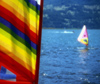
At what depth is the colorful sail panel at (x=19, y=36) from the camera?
2.35 feet

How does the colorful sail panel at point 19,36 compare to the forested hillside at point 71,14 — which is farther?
the forested hillside at point 71,14

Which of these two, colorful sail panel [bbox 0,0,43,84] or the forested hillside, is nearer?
colorful sail panel [bbox 0,0,43,84]

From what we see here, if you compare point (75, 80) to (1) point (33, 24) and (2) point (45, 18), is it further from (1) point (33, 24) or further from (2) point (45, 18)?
(2) point (45, 18)

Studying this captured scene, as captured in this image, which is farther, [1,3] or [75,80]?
[75,80]

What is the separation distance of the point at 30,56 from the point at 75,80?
9.90 m

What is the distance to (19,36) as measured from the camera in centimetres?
72

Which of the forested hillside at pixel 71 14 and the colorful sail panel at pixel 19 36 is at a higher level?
the colorful sail panel at pixel 19 36

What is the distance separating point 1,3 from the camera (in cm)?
72

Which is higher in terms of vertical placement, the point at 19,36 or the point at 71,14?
the point at 19,36

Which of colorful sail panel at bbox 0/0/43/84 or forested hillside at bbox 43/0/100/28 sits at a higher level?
colorful sail panel at bbox 0/0/43/84

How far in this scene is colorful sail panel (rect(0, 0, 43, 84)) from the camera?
72 cm

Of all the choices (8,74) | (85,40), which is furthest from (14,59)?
(85,40)

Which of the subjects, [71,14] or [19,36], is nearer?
[19,36]

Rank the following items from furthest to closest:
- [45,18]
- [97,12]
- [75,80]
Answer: [45,18]
[97,12]
[75,80]
